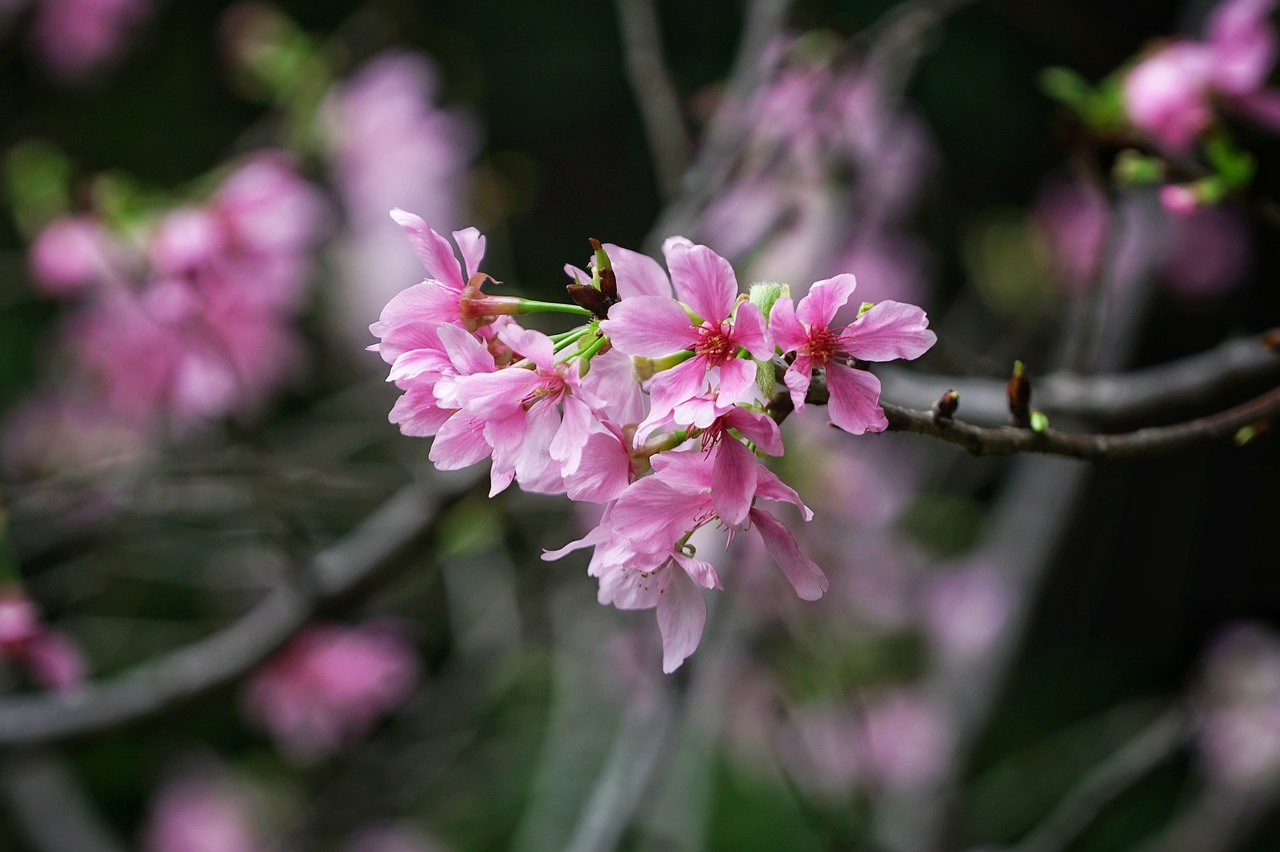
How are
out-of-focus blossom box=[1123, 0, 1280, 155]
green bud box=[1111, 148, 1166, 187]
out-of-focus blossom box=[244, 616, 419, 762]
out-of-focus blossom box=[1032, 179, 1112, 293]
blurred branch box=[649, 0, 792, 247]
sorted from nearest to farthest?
green bud box=[1111, 148, 1166, 187]
out-of-focus blossom box=[1123, 0, 1280, 155]
blurred branch box=[649, 0, 792, 247]
out-of-focus blossom box=[244, 616, 419, 762]
out-of-focus blossom box=[1032, 179, 1112, 293]

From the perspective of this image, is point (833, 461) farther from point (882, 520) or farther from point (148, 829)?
point (148, 829)

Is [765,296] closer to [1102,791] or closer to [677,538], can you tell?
[677,538]

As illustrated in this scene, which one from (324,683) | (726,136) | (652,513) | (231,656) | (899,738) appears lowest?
(899,738)

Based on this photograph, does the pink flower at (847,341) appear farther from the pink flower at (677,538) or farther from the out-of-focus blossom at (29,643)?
the out-of-focus blossom at (29,643)

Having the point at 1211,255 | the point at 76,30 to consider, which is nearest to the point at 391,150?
the point at 76,30

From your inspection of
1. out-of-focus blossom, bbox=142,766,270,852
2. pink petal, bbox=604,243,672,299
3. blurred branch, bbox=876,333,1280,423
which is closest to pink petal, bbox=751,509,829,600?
pink petal, bbox=604,243,672,299

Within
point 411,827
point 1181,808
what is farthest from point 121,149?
point 1181,808

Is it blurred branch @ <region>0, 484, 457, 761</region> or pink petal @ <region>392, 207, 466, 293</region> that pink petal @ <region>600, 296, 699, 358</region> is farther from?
blurred branch @ <region>0, 484, 457, 761</region>
